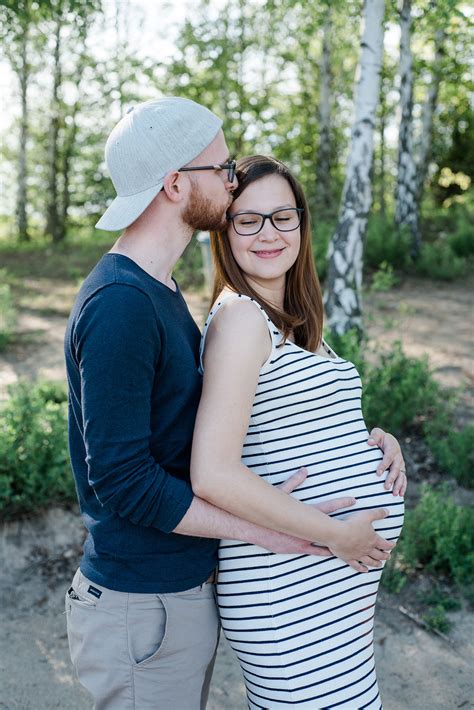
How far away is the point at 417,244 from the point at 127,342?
33.6 feet

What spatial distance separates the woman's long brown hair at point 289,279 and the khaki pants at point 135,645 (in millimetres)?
762

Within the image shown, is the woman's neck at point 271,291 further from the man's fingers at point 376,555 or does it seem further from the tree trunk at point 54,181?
the tree trunk at point 54,181

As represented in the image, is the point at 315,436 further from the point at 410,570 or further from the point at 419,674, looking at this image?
the point at 410,570

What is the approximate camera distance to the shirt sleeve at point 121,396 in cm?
162

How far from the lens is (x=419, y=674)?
11.6 ft

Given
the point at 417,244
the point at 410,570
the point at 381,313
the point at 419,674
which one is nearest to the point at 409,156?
the point at 417,244

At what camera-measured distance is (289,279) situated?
7.64 feet

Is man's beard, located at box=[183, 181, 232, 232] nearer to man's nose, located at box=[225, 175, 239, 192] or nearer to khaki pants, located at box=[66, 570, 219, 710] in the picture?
man's nose, located at box=[225, 175, 239, 192]

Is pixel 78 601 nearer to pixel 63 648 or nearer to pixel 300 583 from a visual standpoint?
pixel 300 583

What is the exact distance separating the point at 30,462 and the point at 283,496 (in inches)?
118

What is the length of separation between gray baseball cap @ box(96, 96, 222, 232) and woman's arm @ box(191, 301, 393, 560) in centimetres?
36

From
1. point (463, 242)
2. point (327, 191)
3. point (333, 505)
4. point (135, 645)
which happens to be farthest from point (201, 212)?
point (327, 191)

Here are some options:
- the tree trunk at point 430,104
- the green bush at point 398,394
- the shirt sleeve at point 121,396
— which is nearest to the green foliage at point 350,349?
the green bush at point 398,394

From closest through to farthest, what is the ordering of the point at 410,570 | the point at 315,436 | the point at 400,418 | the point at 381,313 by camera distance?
the point at 315,436 < the point at 410,570 < the point at 400,418 < the point at 381,313
